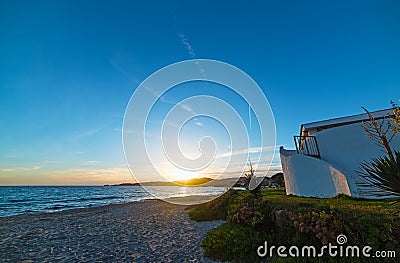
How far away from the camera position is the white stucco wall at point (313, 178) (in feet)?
36.8

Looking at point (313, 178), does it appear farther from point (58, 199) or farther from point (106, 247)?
point (58, 199)

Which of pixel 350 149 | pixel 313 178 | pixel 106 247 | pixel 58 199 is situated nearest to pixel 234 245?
pixel 106 247

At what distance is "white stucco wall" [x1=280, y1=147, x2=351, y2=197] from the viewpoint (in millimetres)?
11205

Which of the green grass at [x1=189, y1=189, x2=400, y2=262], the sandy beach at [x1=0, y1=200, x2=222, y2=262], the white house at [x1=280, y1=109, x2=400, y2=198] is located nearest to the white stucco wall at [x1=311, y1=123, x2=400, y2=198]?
the white house at [x1=280, y1=109, x2=400, y2=198]

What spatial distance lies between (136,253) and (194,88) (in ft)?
33.0

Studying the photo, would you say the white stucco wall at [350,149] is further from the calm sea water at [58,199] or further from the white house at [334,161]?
the calm sea water at [58,199]

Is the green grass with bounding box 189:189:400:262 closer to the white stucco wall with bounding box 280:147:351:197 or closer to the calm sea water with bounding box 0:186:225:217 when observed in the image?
the white stucco wall with bounding box 280:147:351:197

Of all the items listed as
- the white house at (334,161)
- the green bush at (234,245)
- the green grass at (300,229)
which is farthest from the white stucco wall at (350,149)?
the green bush at (234,245)

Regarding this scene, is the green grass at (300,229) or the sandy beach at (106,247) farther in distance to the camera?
the sandy beach at (106,247)

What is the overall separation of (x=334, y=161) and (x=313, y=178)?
158 cm

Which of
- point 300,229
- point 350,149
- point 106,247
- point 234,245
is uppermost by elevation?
point 350,149

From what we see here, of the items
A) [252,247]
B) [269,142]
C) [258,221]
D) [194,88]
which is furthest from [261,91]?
[252,247]

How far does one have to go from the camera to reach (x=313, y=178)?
12445mm

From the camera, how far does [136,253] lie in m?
6.44
